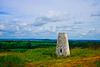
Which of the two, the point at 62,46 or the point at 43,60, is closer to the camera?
the point at 43,60

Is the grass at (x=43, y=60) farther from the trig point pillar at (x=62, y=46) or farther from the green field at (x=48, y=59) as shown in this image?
the trig point pillar at (x=62, y=46)

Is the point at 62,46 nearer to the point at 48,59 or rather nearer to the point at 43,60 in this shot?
the point at 48,59

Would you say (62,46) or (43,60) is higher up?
(62,46)

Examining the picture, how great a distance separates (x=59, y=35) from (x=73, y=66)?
6.43 metres

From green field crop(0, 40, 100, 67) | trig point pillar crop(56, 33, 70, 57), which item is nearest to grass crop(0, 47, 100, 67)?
green field crop(0, 40, 100, 67)

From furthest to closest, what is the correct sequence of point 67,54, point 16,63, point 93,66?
point 67,54
point 16,63
point 93,66

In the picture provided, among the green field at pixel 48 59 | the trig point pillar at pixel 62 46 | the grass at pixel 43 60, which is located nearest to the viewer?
the green field at pixel 48 59

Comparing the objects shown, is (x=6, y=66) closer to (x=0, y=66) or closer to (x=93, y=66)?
(x=0, y=66)

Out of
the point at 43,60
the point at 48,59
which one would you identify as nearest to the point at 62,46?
the point at 48,59

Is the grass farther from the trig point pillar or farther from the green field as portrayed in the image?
the trig point pillar

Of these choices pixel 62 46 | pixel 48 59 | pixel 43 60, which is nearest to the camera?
pixel 43 60

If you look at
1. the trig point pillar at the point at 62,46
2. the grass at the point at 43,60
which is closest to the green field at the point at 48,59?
the grass at the point at 43,60

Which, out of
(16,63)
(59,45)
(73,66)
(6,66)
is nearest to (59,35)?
(59,45)

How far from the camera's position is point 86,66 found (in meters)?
10.2
